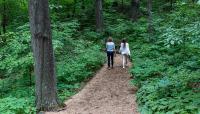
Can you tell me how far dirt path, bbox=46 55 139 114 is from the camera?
10695mm

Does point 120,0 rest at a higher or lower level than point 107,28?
higher

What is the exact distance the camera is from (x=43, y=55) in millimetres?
10820

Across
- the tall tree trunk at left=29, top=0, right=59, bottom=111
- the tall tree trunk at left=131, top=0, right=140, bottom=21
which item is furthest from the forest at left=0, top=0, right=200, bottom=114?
the tall tree trunk at left=131, top=0, right=140, bottom=21

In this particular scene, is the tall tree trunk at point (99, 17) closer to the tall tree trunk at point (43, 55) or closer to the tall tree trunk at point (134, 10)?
the tall tree trunk at point (134, 10)

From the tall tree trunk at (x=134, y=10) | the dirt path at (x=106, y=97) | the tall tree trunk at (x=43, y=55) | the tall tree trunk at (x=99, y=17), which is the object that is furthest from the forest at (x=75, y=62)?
the tall tree trunk at (x=134, y=10)

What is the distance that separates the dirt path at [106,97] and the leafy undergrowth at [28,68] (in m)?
0.60

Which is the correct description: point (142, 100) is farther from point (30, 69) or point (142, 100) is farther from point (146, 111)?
point (30, 69)

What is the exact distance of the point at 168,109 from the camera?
8.91 m

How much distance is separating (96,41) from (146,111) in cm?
1512

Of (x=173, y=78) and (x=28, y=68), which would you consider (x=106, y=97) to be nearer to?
(x=173, y=78)

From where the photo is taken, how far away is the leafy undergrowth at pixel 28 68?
37.6 feet

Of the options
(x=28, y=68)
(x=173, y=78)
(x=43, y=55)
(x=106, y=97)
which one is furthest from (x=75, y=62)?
(x=173, y=78)

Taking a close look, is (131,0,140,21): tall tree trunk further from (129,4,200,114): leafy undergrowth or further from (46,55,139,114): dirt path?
(46,55,139,114): dirt path

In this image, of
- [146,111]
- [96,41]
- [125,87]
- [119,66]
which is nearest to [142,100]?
[146,111]
